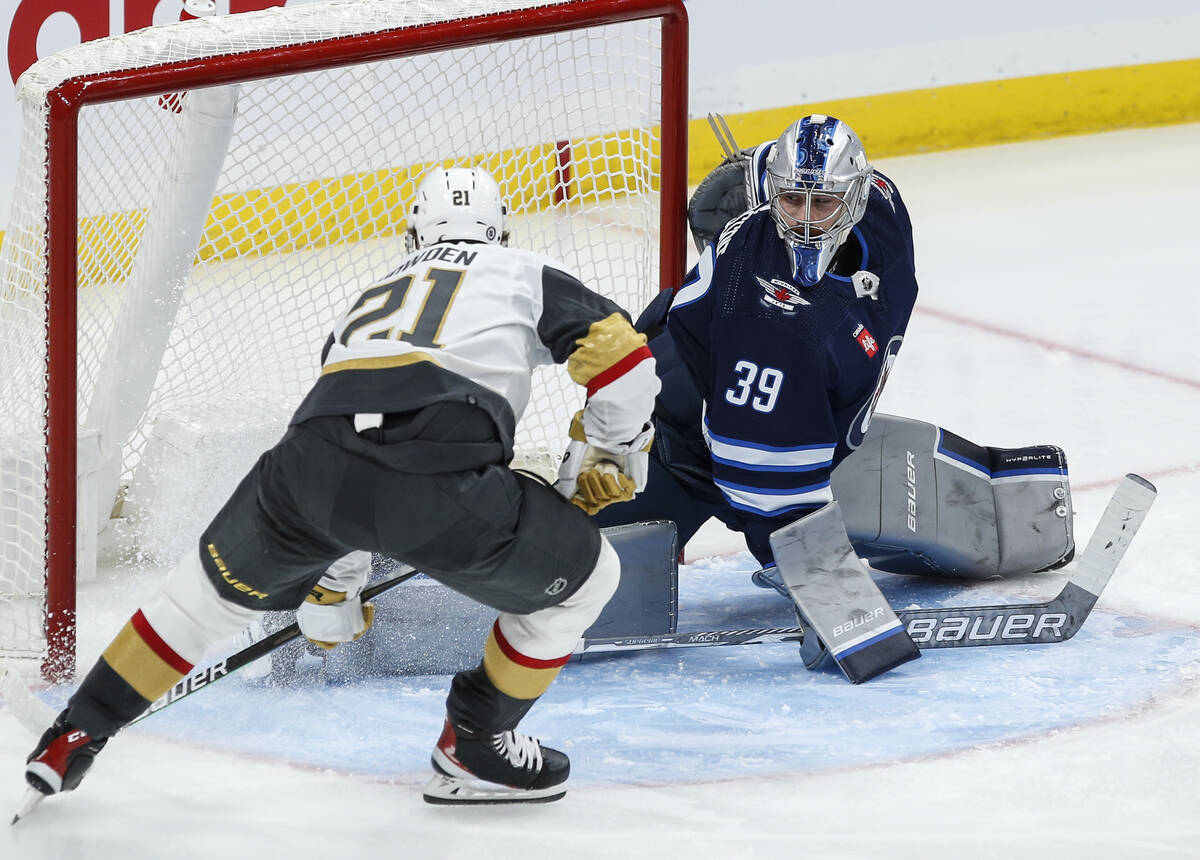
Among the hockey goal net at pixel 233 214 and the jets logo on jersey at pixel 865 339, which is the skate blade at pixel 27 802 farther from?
the jets logo on jersey at pixel 865 339

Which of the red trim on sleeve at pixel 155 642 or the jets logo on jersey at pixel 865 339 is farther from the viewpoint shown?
the jets logo on jersey at pixel 865 339

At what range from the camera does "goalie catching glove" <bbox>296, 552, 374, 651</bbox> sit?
247 cm

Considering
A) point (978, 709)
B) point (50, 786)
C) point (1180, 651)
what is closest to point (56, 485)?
point (50, 786)

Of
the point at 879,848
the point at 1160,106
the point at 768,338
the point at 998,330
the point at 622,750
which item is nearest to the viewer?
the point at 879,848

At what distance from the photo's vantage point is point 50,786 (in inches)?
85.8

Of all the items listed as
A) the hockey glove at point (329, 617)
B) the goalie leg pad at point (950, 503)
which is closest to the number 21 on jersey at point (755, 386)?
the goalie leg pad at point (950, 503)

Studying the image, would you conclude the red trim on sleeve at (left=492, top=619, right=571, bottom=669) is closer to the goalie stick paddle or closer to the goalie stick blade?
the goalie stick paddle

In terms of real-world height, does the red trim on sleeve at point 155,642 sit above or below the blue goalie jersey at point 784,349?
below

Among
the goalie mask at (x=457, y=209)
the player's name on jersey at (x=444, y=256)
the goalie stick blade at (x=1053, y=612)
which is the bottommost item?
the goalie stick blade at (x=1053, y=612)

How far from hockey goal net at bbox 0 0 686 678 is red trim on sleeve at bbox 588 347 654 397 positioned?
0.85 metres

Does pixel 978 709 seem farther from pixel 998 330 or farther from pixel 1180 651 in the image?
pixel 998 330

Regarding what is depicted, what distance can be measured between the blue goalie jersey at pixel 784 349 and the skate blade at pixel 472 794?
2.29 feet

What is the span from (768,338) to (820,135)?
33 cm

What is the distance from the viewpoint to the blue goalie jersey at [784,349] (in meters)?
2.67
